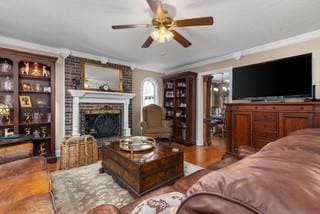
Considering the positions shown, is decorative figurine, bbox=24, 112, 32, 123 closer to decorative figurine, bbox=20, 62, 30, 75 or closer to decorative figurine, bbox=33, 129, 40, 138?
decorative figurine, bbox=33, 129, 40, 138

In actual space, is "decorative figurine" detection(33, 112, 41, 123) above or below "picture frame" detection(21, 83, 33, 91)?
below

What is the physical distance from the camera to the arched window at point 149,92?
229 inches

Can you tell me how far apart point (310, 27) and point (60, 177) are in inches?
180

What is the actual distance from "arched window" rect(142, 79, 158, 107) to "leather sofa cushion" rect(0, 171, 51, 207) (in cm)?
422

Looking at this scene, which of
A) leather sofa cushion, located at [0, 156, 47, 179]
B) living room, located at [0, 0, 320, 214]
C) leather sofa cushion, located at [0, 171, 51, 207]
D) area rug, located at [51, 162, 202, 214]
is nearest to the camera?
living room, located at [0, 0, 320, 214]

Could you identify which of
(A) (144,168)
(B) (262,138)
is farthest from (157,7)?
(B) (262,138)

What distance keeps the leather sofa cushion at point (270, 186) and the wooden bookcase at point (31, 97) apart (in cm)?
389

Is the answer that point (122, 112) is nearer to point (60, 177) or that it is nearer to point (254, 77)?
point (60, 177)

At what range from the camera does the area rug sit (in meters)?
2.04

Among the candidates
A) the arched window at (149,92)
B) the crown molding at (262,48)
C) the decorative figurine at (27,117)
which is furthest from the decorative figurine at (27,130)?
the crown molding at (262,48)

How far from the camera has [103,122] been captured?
15.6 ft

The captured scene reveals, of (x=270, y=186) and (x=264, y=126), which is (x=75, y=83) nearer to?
(x=264, y=126)

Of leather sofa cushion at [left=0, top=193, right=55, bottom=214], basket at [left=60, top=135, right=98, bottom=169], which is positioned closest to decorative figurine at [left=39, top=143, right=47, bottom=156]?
basket at [left=60, top=135, right=98, bottom=169]

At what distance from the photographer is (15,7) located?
237 cm
